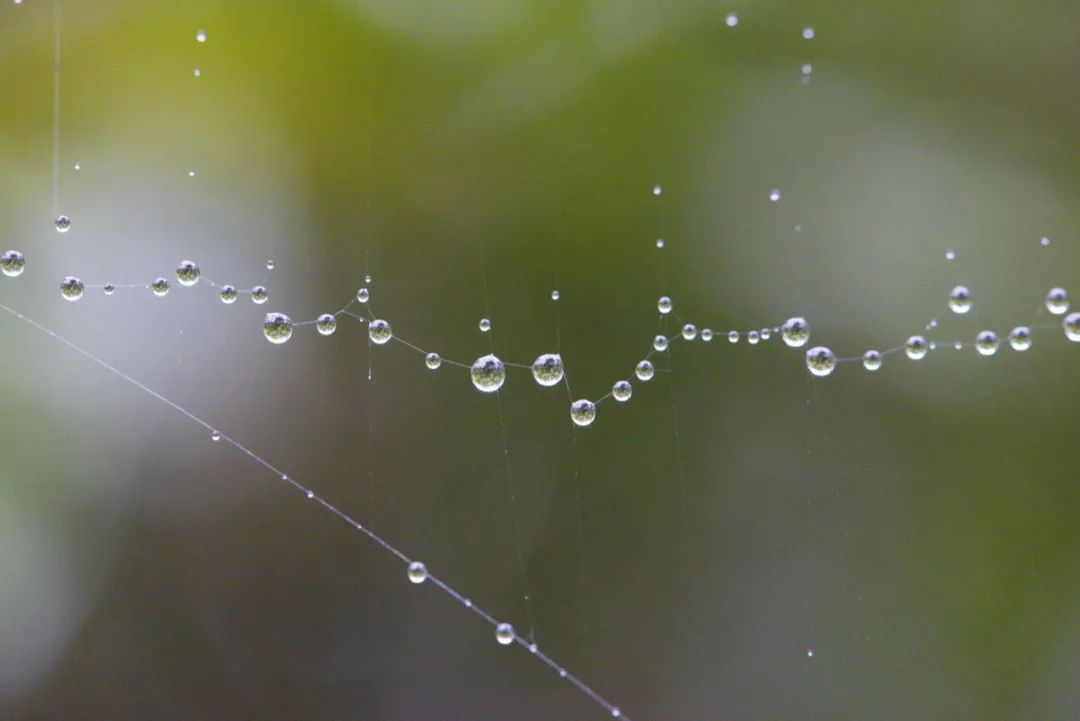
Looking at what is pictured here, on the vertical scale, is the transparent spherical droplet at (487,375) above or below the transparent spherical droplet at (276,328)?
below

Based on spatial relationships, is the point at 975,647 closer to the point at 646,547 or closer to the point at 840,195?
the point at 646,547

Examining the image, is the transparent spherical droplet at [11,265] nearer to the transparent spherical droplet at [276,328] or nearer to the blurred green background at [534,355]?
the blurred green background at [534,355]

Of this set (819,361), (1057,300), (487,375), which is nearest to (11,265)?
(487,375)

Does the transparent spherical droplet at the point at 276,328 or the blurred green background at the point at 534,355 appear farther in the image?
the blurred green background at the point at 534,355

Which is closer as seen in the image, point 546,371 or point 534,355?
point 546,371

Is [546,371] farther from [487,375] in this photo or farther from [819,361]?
[819,361]

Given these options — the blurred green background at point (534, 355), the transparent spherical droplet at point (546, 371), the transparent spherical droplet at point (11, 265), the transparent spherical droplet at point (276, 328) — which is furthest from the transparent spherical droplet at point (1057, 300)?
the transparent spherical droplet at point (11, 265)

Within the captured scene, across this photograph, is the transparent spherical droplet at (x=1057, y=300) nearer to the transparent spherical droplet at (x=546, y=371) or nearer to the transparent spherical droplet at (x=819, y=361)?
the transparent spherical droplet at (x=819, y=361)

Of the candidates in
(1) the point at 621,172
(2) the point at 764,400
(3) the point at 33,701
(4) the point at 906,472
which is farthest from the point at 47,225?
(4) the point at 906,472

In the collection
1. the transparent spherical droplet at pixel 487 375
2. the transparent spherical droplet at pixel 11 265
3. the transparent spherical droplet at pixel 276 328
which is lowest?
the transparent spherical droplet at pixel 487 375
